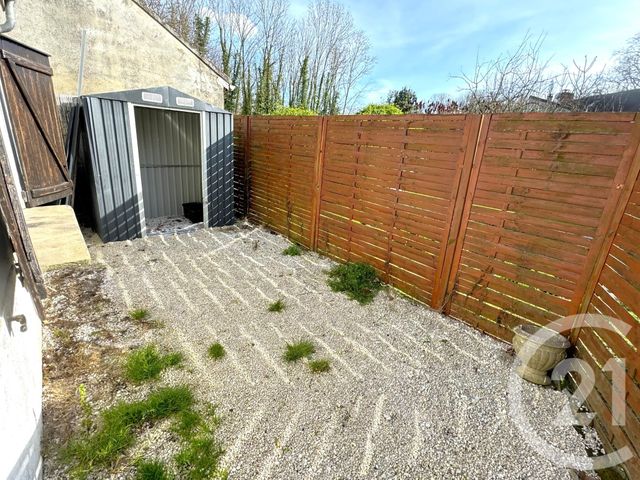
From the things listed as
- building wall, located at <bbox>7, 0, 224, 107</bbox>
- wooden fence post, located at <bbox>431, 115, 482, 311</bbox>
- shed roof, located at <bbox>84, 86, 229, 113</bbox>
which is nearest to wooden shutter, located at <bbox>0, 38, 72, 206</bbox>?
shed roof, located at <bbox>84, 86, 229, 113</bbox>

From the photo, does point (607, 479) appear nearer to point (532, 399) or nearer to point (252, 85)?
point (532, 399)

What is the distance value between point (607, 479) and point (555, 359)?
0.77m

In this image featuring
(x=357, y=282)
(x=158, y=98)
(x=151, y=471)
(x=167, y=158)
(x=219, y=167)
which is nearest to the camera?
(x=151, y=471)

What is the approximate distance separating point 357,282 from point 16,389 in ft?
10.3

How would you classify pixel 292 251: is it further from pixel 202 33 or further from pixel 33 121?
pixel 202 33

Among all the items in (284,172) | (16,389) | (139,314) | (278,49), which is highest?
(278,49)

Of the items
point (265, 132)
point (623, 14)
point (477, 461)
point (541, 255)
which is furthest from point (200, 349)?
point (623, 14)

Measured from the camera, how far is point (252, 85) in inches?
616

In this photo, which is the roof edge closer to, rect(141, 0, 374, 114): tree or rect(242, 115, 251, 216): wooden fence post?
rect(242, 115, 251, 216): wooden fence post

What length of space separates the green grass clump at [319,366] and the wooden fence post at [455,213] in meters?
1.56

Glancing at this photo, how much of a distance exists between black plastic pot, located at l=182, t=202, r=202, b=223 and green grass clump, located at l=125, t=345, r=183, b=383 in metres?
4.55

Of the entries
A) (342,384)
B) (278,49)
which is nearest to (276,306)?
(342,384)

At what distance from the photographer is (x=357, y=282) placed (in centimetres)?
388
